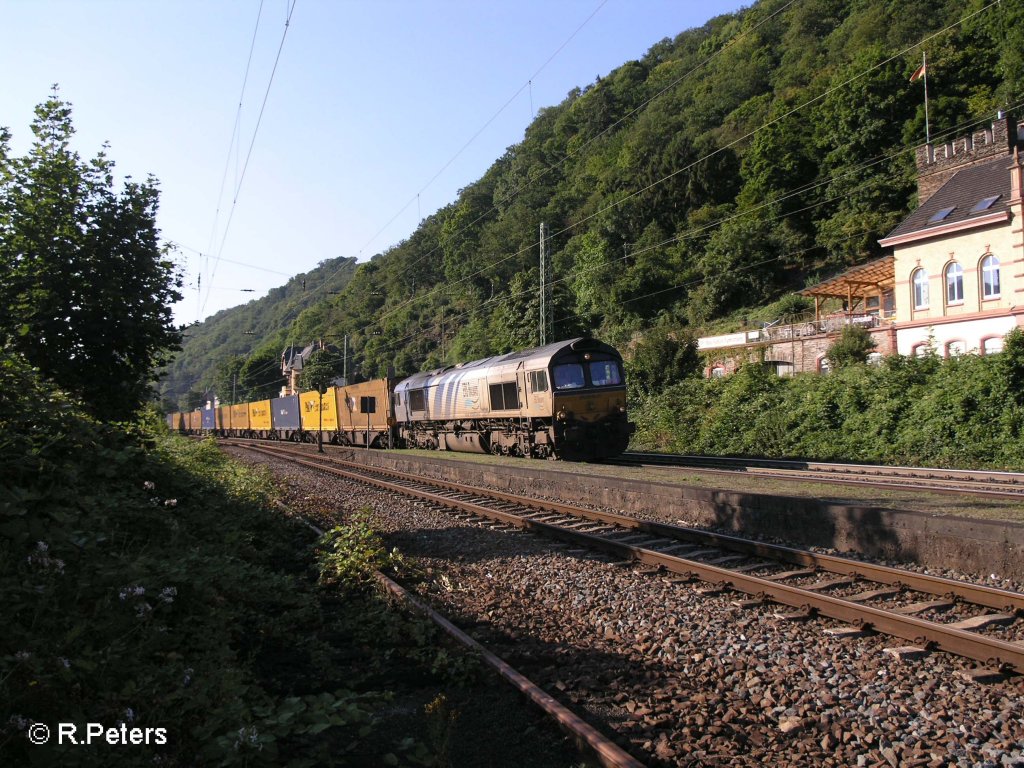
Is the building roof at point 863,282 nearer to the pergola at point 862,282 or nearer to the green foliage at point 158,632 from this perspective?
the pergola at point 862,282

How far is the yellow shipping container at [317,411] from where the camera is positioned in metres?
37.3

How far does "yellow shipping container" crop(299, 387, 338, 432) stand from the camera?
37312 mm

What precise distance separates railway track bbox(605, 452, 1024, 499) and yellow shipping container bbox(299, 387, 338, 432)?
71.2 ft

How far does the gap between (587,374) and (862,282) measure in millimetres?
22657

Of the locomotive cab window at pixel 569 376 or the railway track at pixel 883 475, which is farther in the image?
the locomotive cab window at pixel 569 376

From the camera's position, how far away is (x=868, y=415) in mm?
20500

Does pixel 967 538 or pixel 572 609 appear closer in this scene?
pixel 572 609

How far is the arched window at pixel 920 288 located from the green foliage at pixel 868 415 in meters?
7.84

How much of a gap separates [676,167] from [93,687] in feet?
215

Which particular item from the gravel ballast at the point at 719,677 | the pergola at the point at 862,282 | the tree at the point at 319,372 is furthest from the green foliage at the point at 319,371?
the gravel ballast at the point at 719,677

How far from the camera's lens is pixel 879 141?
5147cm

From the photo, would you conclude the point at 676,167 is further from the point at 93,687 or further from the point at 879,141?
the point at 93,687

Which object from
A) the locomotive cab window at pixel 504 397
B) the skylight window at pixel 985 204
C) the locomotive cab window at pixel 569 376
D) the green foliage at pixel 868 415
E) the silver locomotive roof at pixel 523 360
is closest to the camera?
the green foliage at pixel 868 415

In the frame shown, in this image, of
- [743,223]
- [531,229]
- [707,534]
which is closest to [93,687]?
[707,534]
